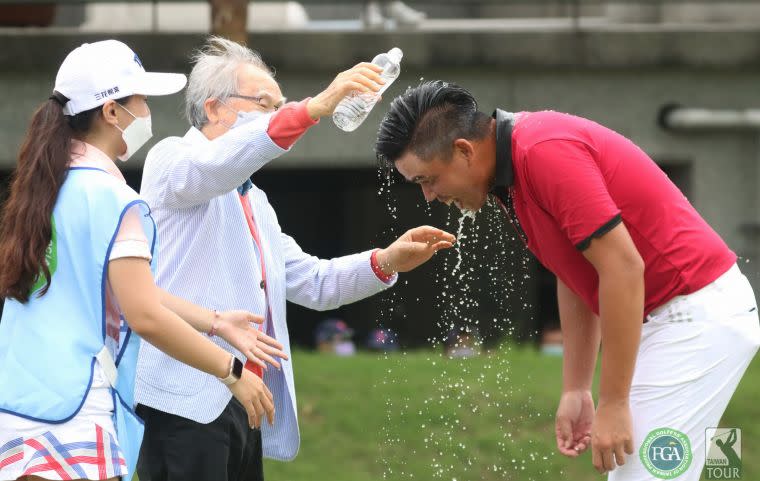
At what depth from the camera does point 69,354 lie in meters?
3.27

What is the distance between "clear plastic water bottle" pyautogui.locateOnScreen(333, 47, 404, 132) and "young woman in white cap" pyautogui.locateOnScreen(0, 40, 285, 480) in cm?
79

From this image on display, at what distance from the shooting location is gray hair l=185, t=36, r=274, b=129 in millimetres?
4434

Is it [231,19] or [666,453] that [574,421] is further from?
[231,19]

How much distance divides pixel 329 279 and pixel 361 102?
1.02 meters

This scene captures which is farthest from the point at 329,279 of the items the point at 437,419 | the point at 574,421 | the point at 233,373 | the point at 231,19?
the point at 231,19

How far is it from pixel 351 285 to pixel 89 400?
1.61 m

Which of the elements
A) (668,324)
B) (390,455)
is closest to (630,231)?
(668,324)

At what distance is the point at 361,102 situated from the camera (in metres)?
3.89

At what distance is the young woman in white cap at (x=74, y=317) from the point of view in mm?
3252

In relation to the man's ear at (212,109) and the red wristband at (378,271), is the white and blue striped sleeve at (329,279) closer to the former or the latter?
the red wristband at (378,271)

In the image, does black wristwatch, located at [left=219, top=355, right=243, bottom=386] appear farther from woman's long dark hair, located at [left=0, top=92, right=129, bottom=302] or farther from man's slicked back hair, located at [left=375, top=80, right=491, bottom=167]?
man's slicked back hair, located at [left=375, top=80, right=491, bottom=167]

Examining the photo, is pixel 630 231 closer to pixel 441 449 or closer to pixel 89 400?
pixel 89 400

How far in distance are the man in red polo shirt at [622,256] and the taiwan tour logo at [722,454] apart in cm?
19

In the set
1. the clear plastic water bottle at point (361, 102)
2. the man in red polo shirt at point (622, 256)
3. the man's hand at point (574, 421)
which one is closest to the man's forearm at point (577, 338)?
the man's hand at point (574, 421)
